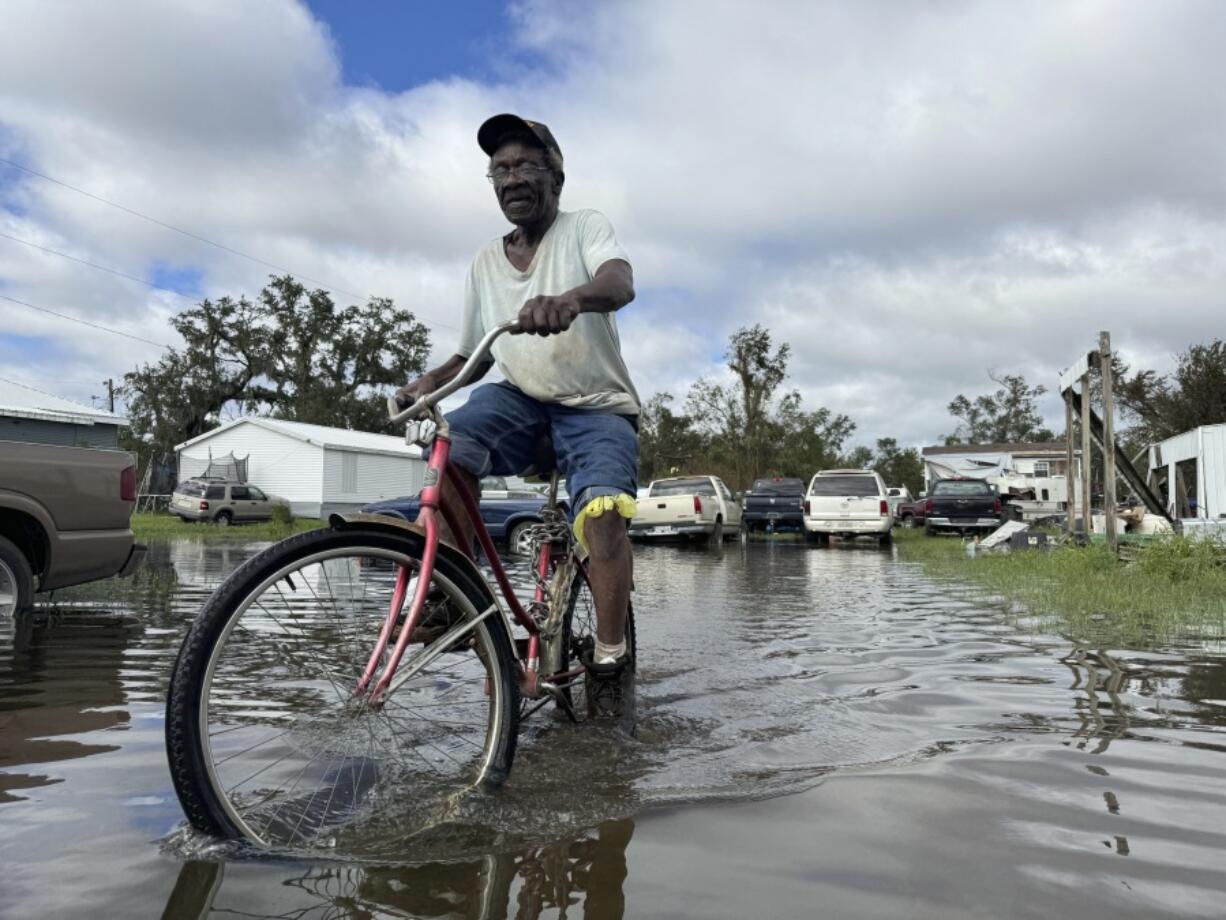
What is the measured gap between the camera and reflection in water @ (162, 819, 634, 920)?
A: 1.79 meters

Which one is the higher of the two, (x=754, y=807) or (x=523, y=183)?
(x=523, y=183)

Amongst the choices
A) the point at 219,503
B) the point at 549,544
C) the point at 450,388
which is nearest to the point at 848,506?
the point at 549,544

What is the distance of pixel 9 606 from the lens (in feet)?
19.4

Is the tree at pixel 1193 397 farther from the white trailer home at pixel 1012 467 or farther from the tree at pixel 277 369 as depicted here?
the tree at pixel 277 369

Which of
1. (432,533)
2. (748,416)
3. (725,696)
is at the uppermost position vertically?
(748,416)

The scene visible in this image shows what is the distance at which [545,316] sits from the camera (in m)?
2.73

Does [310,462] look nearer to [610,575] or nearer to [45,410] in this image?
[45,410]

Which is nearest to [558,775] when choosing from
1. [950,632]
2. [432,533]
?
[432,533]

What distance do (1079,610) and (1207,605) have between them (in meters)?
1.03

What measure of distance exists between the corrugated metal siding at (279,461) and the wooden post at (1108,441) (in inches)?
1240

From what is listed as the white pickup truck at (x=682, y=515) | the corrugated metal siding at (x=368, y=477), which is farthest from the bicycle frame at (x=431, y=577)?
the corrugated metal siding at (x=368, y=477)

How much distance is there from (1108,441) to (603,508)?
990 centimetres

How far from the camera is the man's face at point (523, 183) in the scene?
3266 mm

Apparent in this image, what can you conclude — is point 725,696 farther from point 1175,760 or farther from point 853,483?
point 853,483
